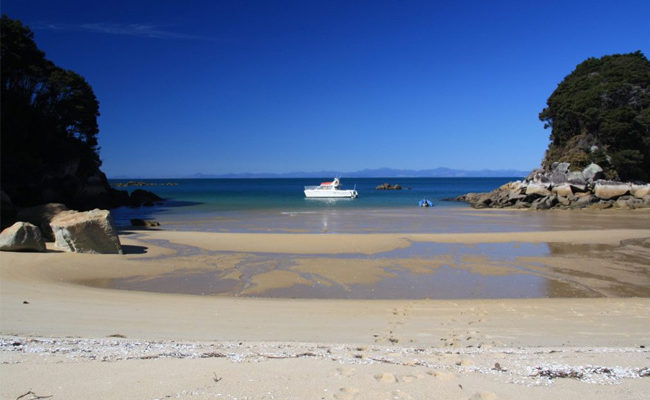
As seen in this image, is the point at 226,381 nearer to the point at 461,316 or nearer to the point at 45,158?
the point at 461,316

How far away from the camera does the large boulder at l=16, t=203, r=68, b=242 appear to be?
15.9 metres

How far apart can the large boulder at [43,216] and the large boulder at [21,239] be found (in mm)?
2699

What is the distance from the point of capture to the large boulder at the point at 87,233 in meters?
13.9

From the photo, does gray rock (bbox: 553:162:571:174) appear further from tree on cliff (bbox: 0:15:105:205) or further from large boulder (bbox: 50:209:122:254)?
tree on cliff (bbox: 0:15:105:205)

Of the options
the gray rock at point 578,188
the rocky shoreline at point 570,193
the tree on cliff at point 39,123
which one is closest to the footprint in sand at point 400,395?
the tree on cliff at point 39,123

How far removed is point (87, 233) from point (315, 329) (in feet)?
33.5

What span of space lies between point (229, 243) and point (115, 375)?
14.3m

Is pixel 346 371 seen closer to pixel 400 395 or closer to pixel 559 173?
pixel 400 395

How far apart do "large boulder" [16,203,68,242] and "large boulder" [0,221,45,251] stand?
2.70 meters

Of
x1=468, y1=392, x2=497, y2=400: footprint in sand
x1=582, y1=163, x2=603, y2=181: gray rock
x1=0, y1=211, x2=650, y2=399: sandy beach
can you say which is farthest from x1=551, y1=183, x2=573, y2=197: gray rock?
x1=468, y1=392, x2=497, y2=400: footprint in sand

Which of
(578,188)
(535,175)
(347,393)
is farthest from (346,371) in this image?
(535,175)

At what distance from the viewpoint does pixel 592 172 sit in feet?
144

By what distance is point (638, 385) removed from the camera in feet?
12.4

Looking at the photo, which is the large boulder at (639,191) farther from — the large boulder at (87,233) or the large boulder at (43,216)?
the large boulder at (43,216)
